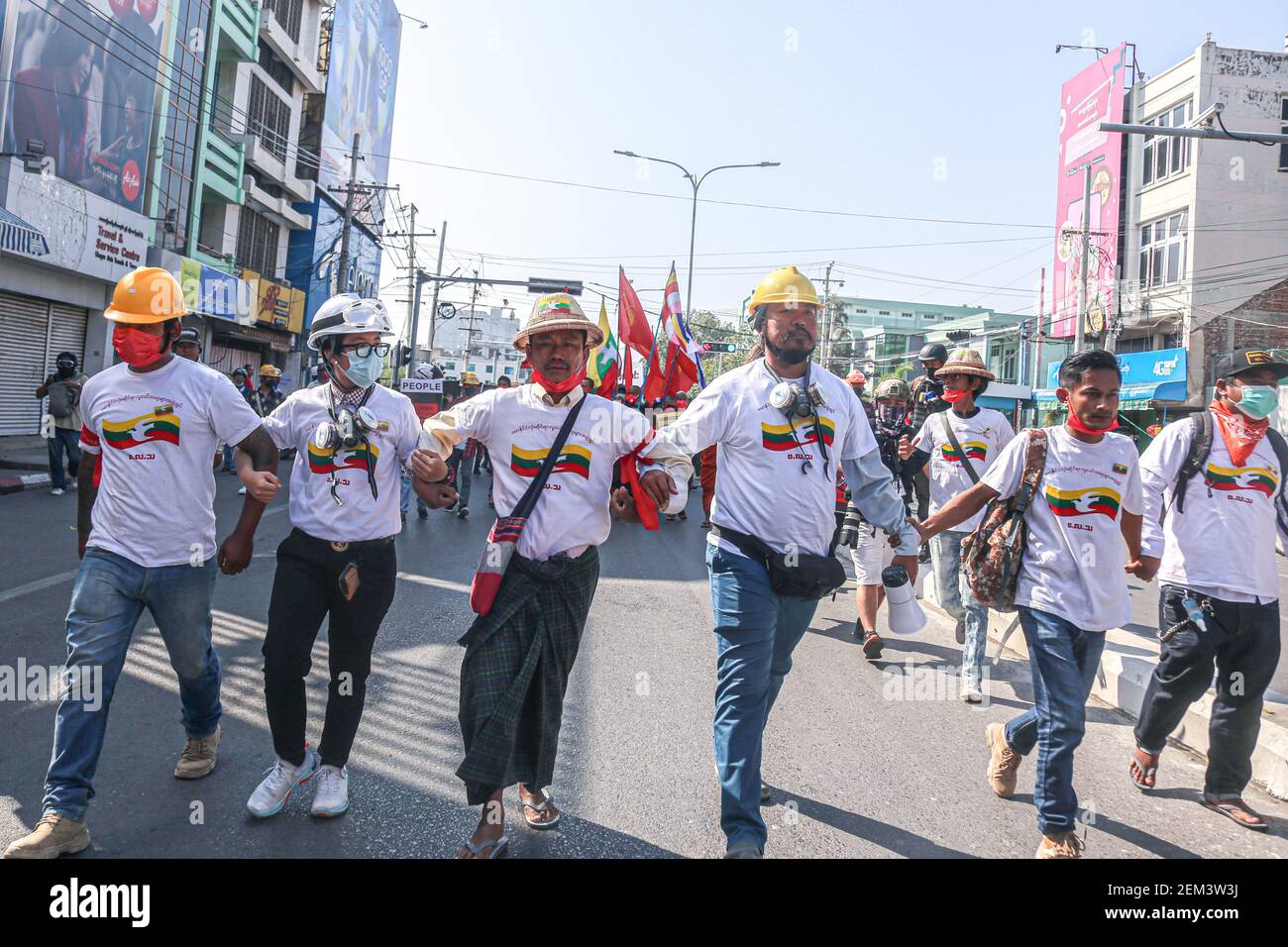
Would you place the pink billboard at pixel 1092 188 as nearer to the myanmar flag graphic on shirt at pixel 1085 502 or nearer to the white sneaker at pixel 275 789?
the myanmar flag graphic on shirt at pixel 1085 502

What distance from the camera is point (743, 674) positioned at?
3.18m

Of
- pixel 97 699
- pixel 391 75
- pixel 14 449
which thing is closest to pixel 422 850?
pixel 97 699

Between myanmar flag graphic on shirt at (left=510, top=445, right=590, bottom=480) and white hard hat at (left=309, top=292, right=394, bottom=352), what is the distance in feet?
2.97

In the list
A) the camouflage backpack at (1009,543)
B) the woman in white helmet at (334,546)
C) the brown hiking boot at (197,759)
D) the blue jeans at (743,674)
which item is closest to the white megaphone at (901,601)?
the camouflage backpack at (1009,543)

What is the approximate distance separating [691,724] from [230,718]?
2.28 meters

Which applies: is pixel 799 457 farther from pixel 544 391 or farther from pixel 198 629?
pixel 198 629

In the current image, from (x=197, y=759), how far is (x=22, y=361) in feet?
59.6

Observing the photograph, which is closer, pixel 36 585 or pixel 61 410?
pixel 36 585

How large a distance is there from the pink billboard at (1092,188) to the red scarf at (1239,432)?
27.2 metres

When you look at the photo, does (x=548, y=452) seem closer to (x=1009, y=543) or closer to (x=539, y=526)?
(x=539, y=526)

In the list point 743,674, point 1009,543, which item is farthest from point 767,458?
point 1009,543

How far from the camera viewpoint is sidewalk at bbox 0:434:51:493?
12742 mm

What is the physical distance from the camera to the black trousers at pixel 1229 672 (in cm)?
391

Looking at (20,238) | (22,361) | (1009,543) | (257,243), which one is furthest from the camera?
(257,243)
